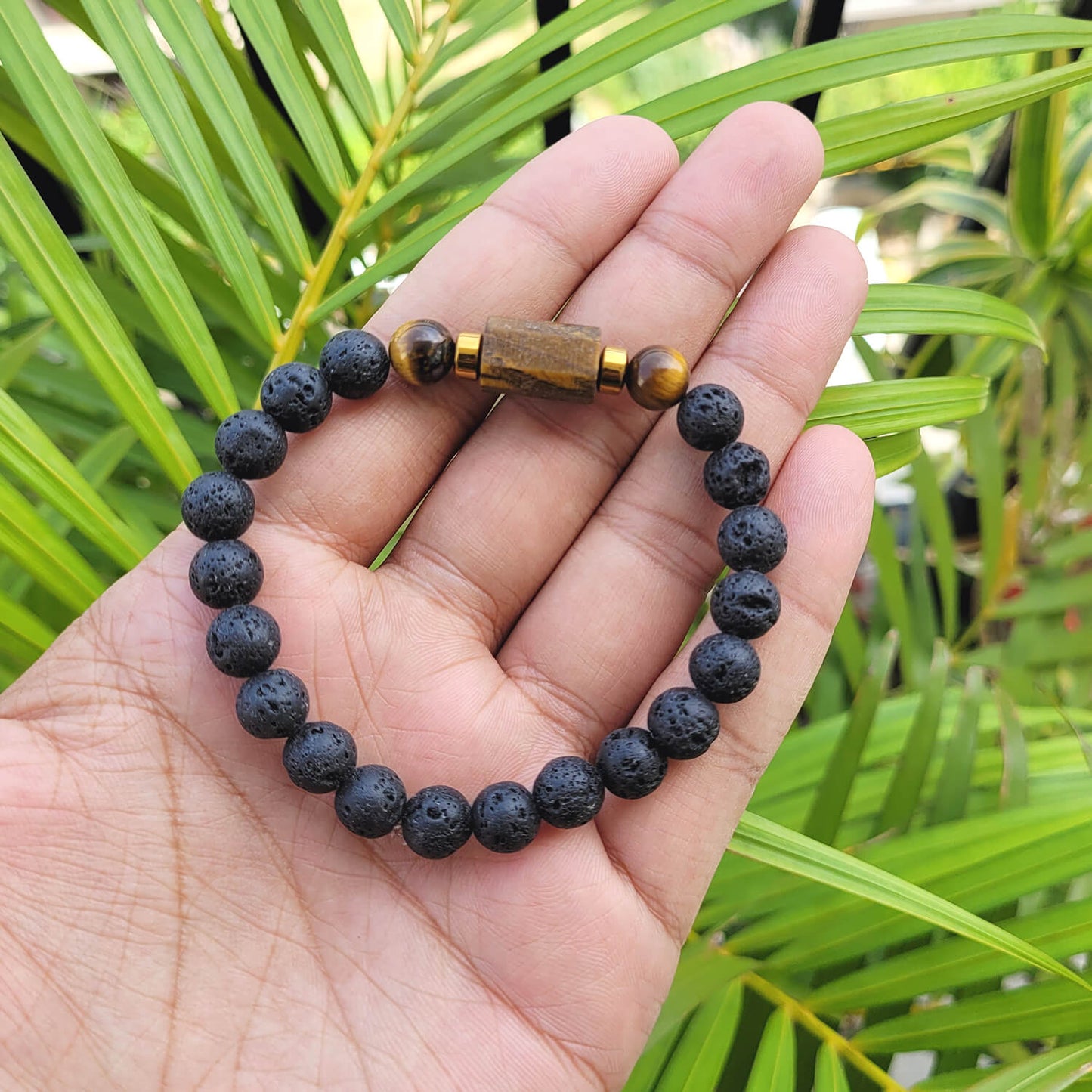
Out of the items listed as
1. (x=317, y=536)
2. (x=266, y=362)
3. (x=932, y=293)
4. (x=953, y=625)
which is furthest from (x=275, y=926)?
(x=953, y=625)

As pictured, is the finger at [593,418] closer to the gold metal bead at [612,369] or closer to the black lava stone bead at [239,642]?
the gold metal bead at [612,369]

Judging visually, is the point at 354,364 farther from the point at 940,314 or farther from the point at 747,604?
the point at 940,314

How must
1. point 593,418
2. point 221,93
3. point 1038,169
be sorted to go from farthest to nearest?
point 1038,169, point 593,418, point 221,93

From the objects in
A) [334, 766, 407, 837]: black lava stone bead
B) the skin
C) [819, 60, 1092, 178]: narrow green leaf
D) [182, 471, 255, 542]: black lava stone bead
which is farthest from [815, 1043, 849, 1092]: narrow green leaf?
[819, 60, 1092, 178]: narrow green leaf

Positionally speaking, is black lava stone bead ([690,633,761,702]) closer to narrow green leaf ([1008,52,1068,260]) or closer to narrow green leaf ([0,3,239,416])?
narrow green leaf ([0,3,239,416])

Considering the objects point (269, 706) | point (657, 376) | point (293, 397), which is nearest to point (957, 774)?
point (657, 376)

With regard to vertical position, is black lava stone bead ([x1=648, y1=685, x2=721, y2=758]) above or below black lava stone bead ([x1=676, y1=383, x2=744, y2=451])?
below
